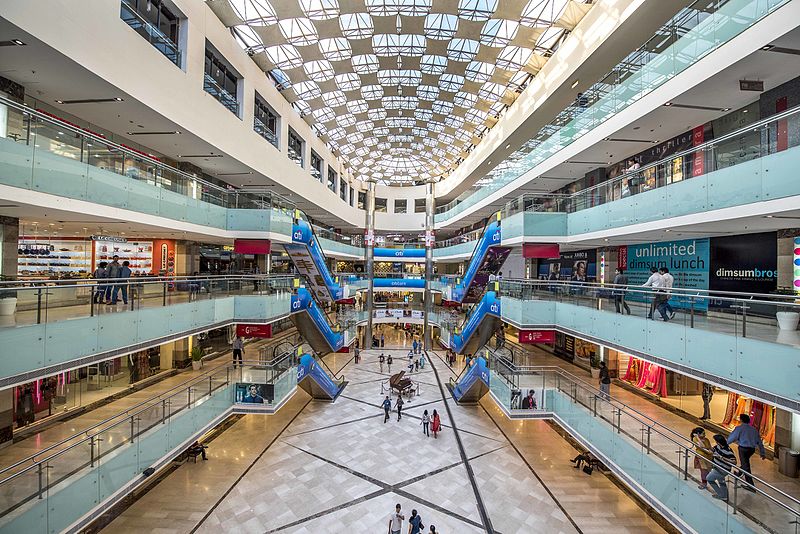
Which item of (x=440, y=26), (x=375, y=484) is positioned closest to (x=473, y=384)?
(x=375, y=484)

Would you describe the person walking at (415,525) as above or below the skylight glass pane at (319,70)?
below

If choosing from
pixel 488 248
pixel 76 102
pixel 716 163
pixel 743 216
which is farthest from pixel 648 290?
pixel 76 102

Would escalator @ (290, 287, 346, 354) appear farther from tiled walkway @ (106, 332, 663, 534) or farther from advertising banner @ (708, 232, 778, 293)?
advertising banner @ (708, 232, 778, 293)

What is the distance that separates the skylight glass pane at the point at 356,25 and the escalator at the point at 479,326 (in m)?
14.4

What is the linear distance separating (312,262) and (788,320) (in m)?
20.2

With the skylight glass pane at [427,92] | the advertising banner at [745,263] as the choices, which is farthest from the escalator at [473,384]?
the skylight glass pane at [427,92]

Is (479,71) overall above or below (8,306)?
above

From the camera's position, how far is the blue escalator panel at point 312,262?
19.1 metres

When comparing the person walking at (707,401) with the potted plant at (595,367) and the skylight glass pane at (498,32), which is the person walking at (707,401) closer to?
the potted plant at (595,367)

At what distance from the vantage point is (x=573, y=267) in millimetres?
20969

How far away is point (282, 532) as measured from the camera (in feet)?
33.8

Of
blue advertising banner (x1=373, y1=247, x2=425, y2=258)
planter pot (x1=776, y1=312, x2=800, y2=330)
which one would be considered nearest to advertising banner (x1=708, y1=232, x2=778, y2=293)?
planter pot (x1=776, y1=312, x2=800, y2=330)

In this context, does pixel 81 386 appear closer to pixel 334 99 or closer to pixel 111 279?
pixel 111 279

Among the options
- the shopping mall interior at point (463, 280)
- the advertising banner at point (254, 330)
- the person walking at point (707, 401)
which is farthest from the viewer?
the advertising banner at point (254, 330)
